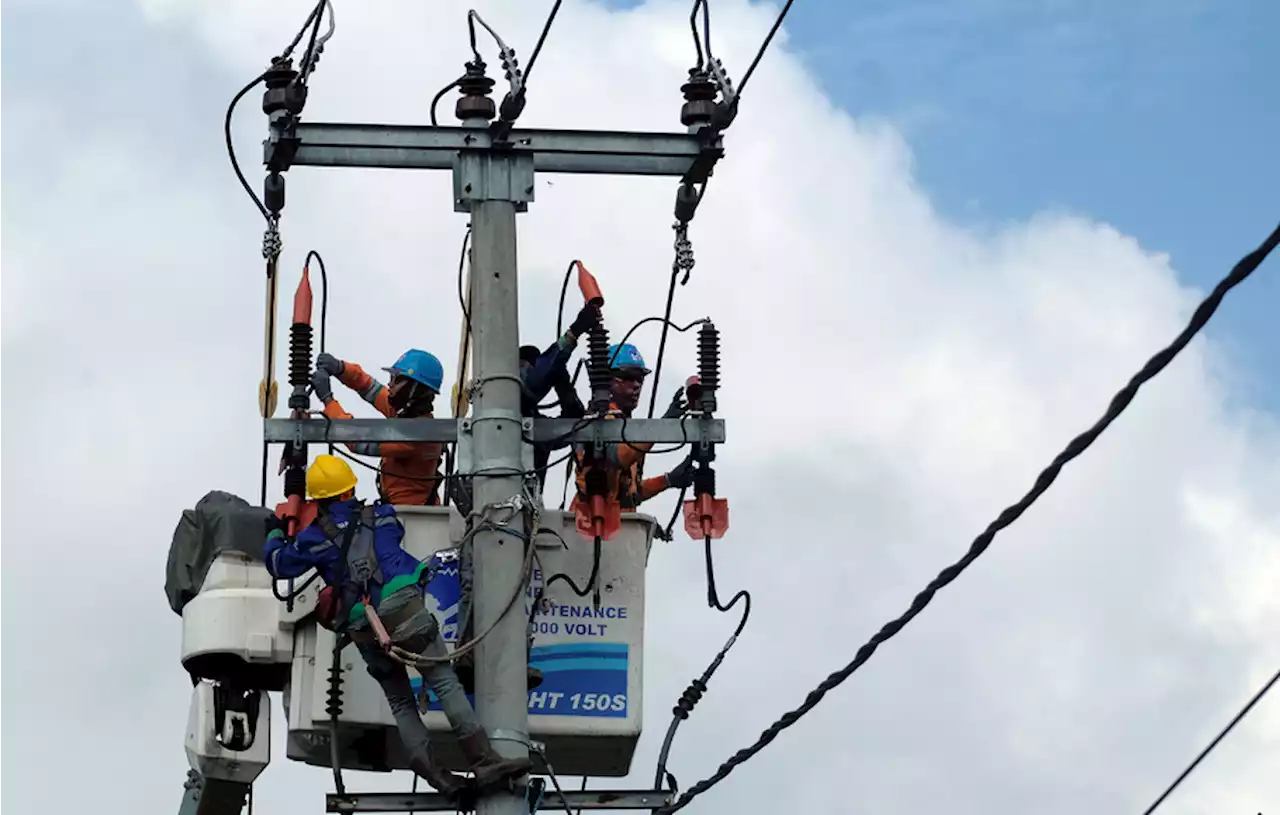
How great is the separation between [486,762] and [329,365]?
116 inches

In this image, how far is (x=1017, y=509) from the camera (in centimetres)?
982

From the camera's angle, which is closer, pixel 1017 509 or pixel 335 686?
pixel 1017 509

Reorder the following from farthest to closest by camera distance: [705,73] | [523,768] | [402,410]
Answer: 1. [402,410]
2. [705,73]
3. [523,768]

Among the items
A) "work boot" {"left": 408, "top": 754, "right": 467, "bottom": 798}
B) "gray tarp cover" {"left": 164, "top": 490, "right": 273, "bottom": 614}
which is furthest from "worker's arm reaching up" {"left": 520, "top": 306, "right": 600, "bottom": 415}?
"work boot" {"left": 408, "top": 754, "right": 467, "bottom": 798}

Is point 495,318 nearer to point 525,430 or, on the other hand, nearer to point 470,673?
point 525,430

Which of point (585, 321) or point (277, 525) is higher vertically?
point (585, 321)

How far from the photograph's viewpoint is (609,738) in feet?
43.0

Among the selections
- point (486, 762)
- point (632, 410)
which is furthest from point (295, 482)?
point (632, 410)

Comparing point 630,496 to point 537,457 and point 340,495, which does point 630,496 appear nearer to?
point 537,457

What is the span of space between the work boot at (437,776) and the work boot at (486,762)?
0.75 ft

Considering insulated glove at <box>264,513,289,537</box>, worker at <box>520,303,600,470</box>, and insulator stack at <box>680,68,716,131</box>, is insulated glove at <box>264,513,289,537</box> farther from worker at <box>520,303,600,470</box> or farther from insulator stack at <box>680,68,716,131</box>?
insulator stack at <box>680,68,716,131</box>

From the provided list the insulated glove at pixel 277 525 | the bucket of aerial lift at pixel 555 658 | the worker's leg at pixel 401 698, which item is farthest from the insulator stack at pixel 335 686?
the insulated glove at pixel 277 525

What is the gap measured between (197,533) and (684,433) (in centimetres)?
326

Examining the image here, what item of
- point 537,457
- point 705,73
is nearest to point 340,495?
point 537,457
